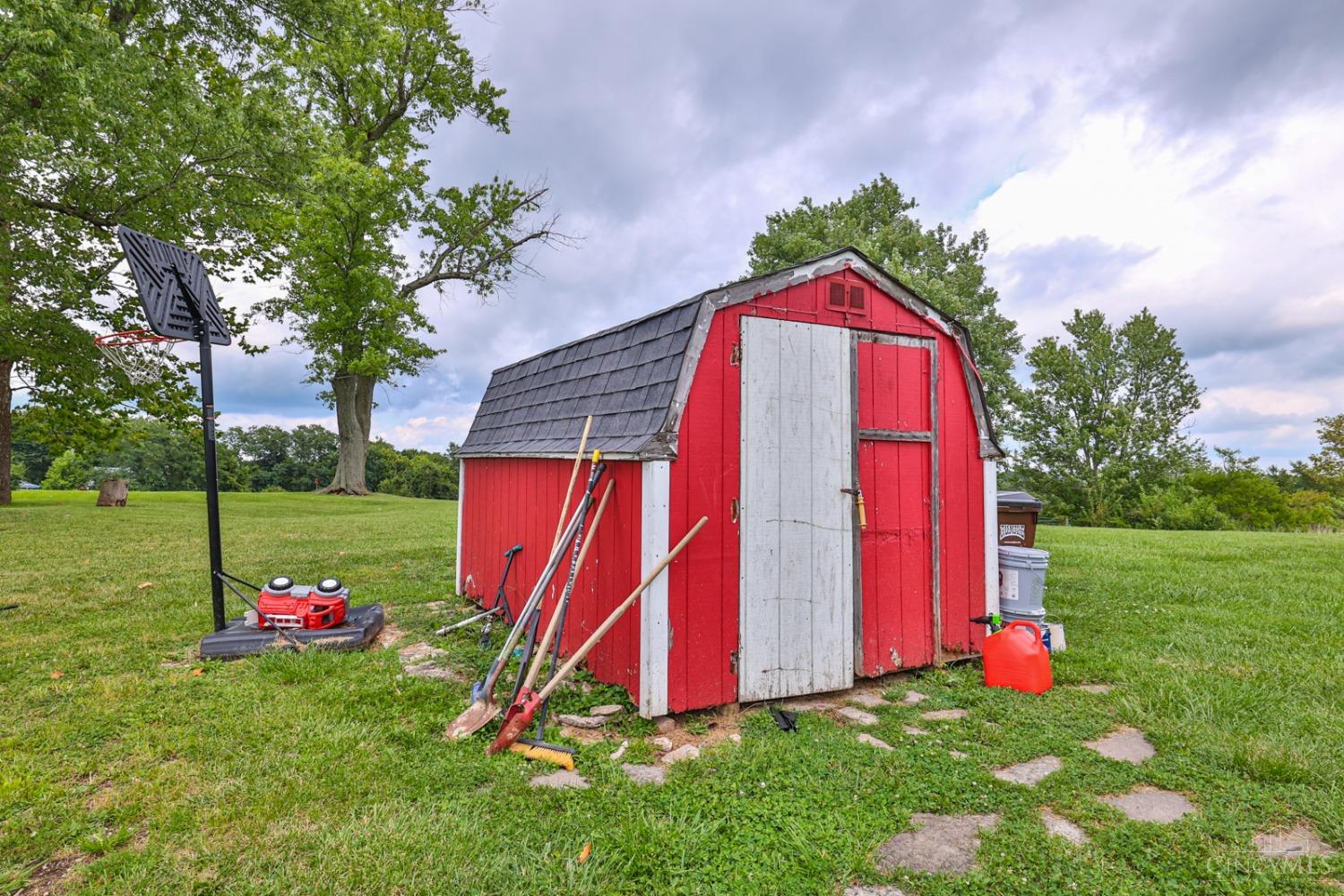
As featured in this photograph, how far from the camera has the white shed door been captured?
12.8ft

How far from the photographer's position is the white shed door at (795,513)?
391cm

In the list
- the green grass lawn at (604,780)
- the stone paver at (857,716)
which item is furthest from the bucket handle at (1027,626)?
the stone paver at (857,716)

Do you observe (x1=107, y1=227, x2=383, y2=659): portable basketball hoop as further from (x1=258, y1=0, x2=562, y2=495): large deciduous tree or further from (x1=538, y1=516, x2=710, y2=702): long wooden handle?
(x1=258, y1=0, x2=562, y2=495): large deciduous tree

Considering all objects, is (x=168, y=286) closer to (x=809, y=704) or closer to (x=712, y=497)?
(x=712, y=497)

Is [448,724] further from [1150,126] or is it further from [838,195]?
[838,195]

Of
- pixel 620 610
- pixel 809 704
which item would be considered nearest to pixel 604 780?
pixel 620 610

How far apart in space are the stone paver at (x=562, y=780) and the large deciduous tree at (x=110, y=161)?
1147 centimetres

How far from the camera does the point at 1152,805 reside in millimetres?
2732

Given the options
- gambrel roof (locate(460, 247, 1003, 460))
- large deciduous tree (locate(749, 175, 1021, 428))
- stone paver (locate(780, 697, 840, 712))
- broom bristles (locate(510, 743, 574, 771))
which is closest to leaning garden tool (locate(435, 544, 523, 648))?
gambrel roof (locate(460, 247, 1003, 460))

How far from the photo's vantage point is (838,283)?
14.1ft

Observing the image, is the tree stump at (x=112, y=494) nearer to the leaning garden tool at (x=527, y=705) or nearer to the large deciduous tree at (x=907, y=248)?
the leaning garden tool at (x=527, y=705)

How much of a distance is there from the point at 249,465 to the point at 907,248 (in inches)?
1564

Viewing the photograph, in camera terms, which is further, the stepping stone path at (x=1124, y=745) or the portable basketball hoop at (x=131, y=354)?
the portable basketball hoop at (x=131, y=354)

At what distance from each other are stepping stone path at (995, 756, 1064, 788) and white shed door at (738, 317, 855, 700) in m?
1.19
